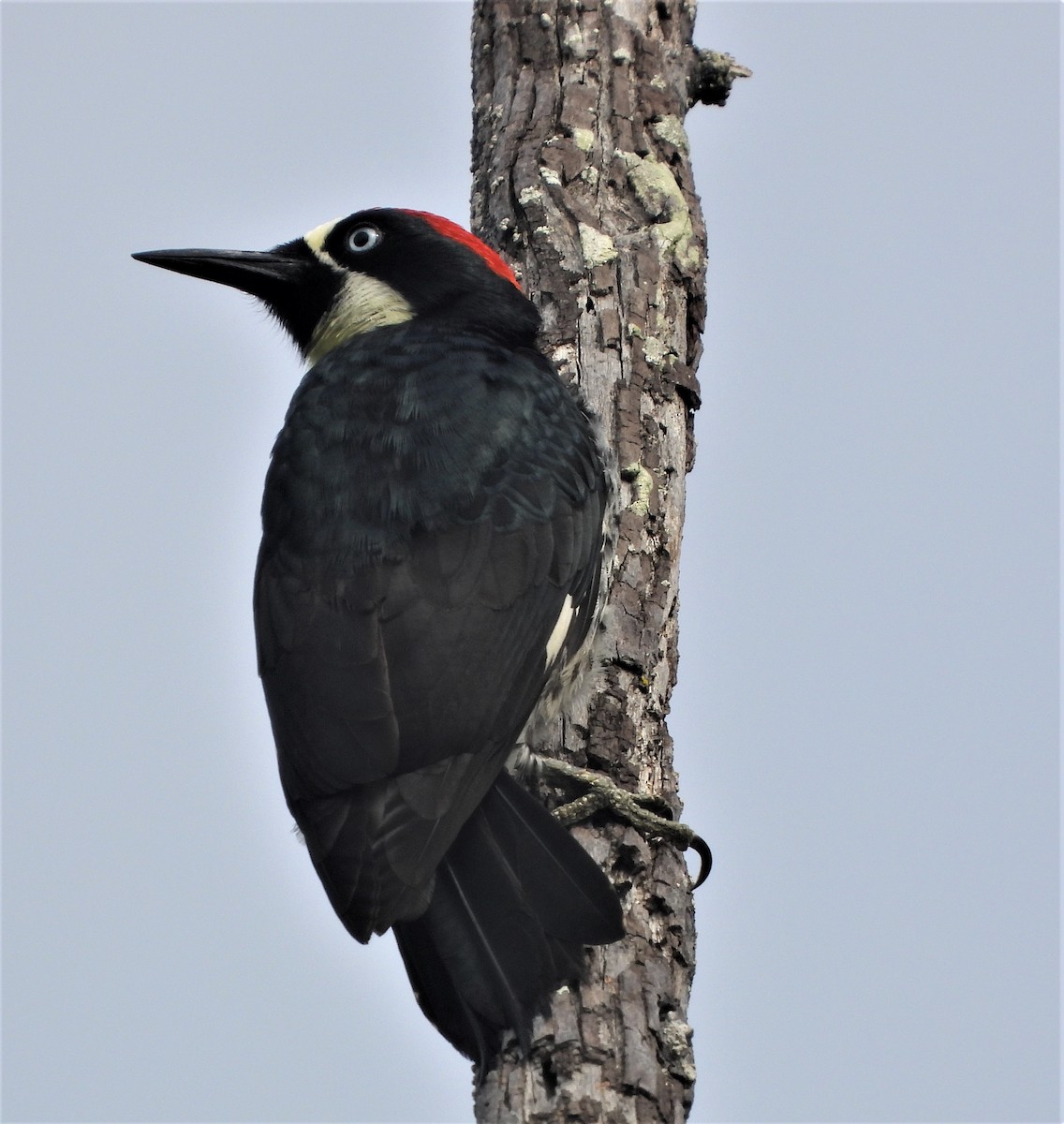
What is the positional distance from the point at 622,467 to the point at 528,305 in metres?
0.58

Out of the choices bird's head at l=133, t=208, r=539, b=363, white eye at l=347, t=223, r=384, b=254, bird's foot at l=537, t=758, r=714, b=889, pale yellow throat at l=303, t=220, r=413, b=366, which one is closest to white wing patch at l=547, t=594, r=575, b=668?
bird's foot at l=537, t=758, r=714, b=889

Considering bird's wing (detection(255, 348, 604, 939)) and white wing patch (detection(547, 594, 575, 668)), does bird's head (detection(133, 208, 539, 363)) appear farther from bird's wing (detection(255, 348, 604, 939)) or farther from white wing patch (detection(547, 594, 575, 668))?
white wing patch (detection(547, 594, 575, 668))

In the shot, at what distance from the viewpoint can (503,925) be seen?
278cm

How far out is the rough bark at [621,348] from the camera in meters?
2.57

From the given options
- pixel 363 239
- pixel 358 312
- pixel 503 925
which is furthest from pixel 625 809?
pixel 363 239

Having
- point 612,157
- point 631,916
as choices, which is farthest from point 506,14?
point 631,916

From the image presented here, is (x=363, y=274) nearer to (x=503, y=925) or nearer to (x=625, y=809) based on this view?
(x=625, y=809)

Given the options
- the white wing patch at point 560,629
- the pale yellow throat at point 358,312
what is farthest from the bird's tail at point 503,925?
the pale yellow throat at point 358,312

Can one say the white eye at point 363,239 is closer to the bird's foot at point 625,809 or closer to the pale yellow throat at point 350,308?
the pale yellow throat at point 350,308

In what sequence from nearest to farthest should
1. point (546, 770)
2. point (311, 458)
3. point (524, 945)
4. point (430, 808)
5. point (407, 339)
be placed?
point (524, 945) → point (430, 808) → point (546, 770) → point (311, 458) → point (407, 339)

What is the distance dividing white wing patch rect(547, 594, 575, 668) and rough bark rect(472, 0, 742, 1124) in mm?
91

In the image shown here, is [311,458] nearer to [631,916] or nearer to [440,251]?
[440,251]

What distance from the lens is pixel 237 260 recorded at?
4.29 meters

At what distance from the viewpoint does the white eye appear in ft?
14.0
